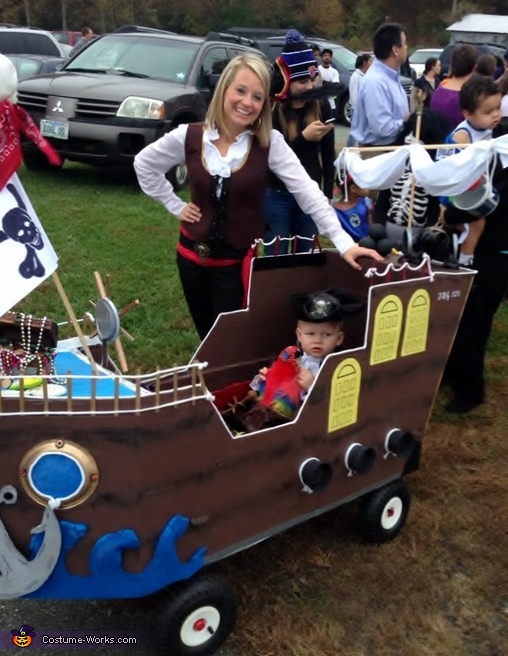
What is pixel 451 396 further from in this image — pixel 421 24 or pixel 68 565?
pixel 421 24

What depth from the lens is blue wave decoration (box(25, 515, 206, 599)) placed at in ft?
7.10

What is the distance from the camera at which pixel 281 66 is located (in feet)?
13.7

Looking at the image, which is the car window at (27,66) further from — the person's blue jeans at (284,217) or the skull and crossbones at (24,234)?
the skull and crossbones at (24,234)

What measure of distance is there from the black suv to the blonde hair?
5.51 m

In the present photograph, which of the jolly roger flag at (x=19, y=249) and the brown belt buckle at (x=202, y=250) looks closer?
the jolly roger flag at (x=19, y=249)

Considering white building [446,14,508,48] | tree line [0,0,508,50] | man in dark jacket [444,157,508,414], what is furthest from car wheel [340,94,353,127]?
tree line [0,0,508,50]

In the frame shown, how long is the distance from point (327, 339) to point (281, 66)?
6.10ft

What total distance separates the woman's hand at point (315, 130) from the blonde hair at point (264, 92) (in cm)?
113

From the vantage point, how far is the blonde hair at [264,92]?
2.90 m

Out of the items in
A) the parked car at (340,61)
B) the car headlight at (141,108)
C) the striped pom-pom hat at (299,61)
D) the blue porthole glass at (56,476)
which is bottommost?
the parked car at (340,61)

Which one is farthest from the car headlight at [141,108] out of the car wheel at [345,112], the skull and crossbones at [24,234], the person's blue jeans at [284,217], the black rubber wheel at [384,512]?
the car wheel at [345,112]

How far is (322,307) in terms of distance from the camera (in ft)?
9.70

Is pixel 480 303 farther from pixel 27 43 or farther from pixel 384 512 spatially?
pixel 27 43

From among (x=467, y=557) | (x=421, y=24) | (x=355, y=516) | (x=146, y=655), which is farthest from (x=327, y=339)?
(x=421, y=24)
